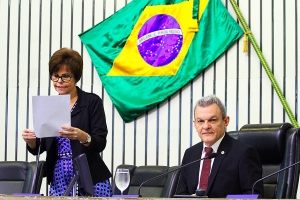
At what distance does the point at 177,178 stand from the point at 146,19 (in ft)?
7.37

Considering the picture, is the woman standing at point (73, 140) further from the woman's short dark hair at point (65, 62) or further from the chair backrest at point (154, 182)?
the chair backrest at point (154, 182)

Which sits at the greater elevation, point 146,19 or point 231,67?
point 146,19

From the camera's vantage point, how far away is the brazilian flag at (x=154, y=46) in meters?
5.68

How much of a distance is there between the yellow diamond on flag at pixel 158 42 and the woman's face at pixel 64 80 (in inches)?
90.0

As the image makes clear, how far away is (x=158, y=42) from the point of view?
19.3 ft

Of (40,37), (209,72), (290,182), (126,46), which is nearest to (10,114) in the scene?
(40,37)

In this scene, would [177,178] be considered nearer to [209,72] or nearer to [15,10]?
[209,72]

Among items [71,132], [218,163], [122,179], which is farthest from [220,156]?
[71,132]

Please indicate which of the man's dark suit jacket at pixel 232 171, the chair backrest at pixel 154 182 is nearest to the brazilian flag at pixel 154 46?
the chair backrest at pixel 154 182

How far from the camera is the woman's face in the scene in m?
3.60

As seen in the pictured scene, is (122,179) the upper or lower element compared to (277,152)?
lower

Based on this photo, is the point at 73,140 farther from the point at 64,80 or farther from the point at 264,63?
the point at 264,63

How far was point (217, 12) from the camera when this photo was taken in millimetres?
5672

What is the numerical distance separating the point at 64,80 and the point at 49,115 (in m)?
0.29
